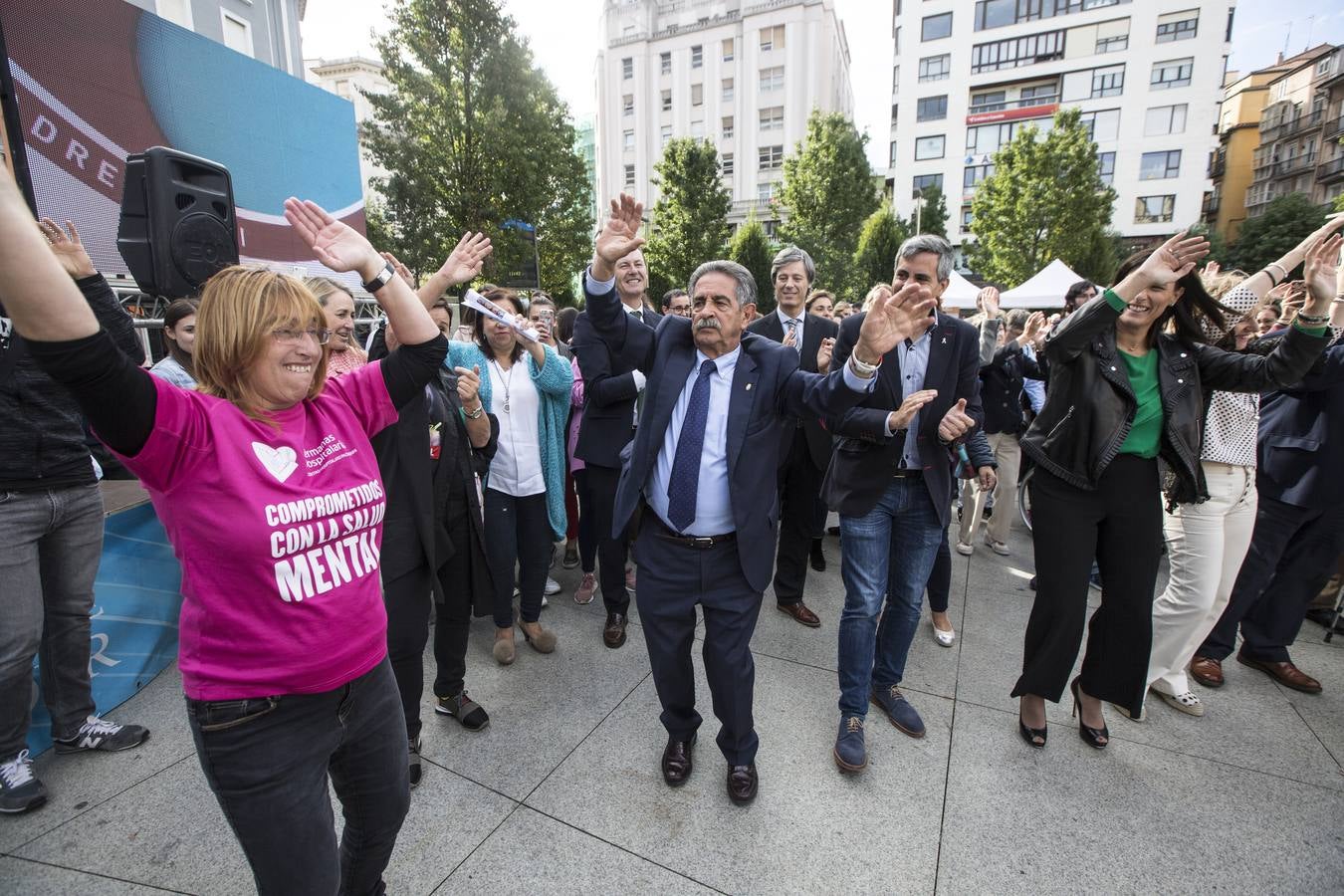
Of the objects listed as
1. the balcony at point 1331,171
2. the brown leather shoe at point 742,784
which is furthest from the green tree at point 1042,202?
the balcony at point 1331,171

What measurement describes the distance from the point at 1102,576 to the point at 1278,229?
40.7 m

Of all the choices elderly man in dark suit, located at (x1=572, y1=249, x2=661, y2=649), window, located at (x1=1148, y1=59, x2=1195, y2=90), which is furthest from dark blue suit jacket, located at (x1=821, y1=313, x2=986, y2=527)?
window, located at (x1=1148, y1=59, x2=1195, y2=90)

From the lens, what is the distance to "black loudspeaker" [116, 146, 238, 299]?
2.45 metres

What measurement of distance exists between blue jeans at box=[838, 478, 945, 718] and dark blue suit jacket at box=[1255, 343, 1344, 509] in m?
2.32

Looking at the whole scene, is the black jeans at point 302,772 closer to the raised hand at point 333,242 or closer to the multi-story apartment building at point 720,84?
the raised hand at point 333,242

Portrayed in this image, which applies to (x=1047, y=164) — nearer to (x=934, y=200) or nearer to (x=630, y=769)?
(x=934, y=200)

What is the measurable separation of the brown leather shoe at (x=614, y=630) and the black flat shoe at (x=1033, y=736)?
7.35ft

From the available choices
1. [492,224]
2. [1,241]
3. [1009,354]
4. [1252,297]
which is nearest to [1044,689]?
[1252,297]

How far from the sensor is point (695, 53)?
45375 millimetres

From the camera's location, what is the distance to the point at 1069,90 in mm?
39156

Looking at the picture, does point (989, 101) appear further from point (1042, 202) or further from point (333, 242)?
point (333, 242)

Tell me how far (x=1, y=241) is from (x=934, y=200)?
45318 millimetres

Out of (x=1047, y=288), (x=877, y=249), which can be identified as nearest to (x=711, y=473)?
(x=1047, y=288)

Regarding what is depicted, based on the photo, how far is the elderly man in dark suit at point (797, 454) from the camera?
13.8ft
